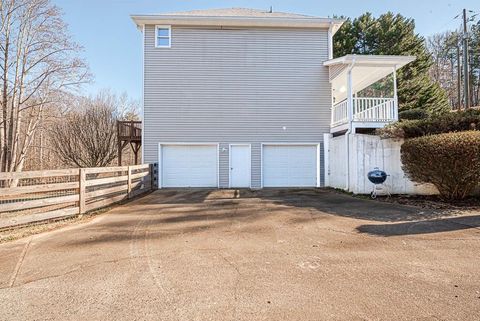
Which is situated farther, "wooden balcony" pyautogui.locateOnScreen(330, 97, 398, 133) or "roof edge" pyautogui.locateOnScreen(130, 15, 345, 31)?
"roof edge" pyautogui.locateOnScreen(130, 15, 345, 31)

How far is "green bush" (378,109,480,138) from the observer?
777cm

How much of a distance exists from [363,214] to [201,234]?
149 inches

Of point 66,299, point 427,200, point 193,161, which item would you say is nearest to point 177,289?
point 66,299

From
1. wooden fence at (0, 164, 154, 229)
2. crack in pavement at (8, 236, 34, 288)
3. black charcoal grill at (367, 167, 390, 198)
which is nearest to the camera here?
crack in pavement at (8, 236, 34, 288)

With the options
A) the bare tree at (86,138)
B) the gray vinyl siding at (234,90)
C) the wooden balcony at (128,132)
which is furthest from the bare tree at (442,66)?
the bare tree at (86,138)

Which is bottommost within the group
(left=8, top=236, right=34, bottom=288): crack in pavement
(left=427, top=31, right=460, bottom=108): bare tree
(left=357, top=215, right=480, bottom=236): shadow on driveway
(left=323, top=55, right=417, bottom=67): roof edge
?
(left=8, top=236, right=34, bottom=288): crack in pavement

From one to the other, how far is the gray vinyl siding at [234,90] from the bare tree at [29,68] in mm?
7566

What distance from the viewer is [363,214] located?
20.5 ft

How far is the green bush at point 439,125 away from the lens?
7.77 meters

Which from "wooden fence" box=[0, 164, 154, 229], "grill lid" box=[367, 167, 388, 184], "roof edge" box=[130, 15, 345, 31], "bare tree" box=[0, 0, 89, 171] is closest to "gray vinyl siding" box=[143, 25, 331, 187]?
"roof edge" box=[130, 15, 345, 31]

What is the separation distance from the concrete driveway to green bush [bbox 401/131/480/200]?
175cm

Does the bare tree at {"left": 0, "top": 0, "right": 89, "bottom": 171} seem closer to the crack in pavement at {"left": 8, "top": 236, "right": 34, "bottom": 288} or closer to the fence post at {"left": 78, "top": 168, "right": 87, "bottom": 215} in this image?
the fence post at {"left": 78, "top": 168, "right": 87, "bottom": 215}

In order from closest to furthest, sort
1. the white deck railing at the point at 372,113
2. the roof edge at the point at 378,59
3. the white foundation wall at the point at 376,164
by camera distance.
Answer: the white foundation wall at the point at 376,164
the roof edge at the point at 378,59
the white deck railing at the point at 372,113

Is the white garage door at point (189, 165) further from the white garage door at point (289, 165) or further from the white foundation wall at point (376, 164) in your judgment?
the white foundation wall at point (376, 164)
